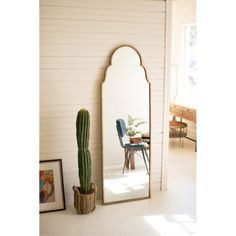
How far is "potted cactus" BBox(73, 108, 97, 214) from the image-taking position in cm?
359

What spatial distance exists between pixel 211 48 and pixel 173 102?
24.6 ft

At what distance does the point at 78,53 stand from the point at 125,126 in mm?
1042

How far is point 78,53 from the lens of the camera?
3867 millimetres

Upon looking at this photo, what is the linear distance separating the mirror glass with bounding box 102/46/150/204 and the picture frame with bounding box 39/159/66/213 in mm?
529

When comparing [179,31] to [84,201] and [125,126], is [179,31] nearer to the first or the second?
[125,126]

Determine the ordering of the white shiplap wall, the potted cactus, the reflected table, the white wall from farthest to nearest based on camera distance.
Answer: the white wall, the reflected table, the white shiplap wall, the potted cactus

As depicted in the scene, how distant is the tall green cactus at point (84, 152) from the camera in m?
3.60

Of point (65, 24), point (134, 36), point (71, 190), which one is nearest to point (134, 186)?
point (71, 190)

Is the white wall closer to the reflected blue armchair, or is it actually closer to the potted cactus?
the reflected blue armchair

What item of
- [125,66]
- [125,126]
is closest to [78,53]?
[125,66]

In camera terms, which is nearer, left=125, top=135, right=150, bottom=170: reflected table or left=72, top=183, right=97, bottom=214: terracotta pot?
left=72, top=183, right=97, bottom=214: terracotta pot

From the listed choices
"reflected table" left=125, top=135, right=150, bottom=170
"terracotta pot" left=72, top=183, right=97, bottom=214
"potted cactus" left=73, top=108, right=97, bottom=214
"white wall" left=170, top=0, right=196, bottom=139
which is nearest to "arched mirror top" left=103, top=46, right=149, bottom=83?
"potted cactus" left=73, top=108, right=97, bottom=214

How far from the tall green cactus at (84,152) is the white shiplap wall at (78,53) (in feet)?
1.06
